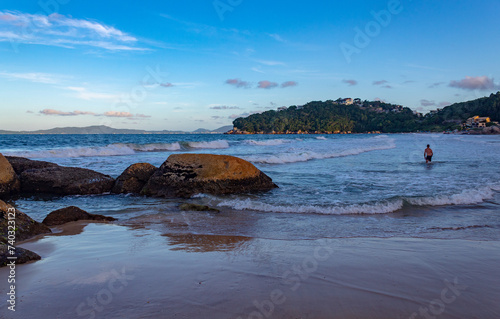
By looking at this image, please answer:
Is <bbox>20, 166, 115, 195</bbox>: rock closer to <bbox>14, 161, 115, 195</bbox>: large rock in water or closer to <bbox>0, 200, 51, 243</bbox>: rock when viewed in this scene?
<bbox>14, 161, 115, 195</bbox>: large rock in water

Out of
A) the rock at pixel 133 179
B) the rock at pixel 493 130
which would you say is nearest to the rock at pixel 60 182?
the rock at pixel 133 179

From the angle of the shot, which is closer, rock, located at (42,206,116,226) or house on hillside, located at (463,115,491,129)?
rock, located at (42,206,116,226)

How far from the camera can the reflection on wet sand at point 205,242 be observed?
457 cm

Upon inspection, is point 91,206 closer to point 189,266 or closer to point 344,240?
point 189,266

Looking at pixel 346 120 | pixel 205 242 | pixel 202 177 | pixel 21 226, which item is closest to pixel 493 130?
pixel 346 120

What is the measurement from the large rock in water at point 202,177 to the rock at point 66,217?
2958 millimetres

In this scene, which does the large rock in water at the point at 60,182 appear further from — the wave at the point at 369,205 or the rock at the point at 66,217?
the wave at the point at 369,205

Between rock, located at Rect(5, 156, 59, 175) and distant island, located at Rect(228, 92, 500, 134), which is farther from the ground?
distant island, located at Rect(228, 92, 500, 134)

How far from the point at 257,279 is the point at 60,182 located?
867 cm

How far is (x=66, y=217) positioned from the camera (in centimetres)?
629

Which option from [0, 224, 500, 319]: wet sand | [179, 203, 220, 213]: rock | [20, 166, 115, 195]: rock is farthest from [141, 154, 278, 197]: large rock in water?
[0, 224, 500, 319]: wet sand

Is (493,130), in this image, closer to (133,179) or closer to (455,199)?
(455,199)

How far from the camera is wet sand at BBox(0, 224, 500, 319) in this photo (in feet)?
8.86

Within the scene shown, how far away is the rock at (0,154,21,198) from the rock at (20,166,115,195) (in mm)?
214
